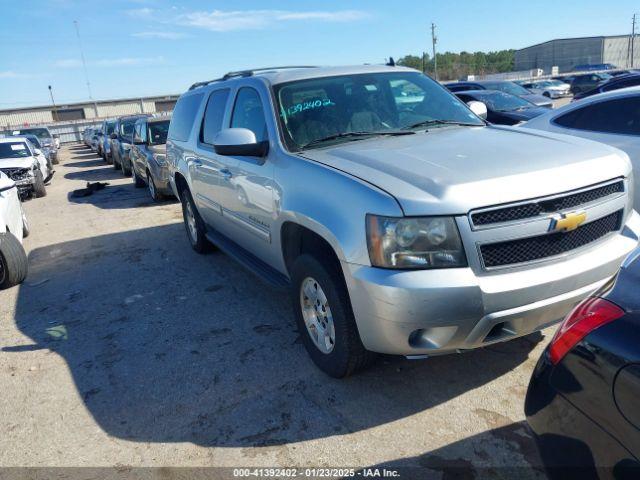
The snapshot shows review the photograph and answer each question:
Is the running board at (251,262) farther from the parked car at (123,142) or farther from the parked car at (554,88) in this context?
the parked car at (554,88)

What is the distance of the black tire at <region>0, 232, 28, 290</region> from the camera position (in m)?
5.93

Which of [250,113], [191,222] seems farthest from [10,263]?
[250,113]

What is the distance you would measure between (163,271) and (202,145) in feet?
5.54

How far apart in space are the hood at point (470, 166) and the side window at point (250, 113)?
676 mm

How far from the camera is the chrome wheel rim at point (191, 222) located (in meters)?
6.44

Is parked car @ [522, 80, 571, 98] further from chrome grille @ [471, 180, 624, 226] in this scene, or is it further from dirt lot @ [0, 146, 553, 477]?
chrome grille @ [471, 180, 624, 226]

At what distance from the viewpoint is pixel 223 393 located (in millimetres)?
3414

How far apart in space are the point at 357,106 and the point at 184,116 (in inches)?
120

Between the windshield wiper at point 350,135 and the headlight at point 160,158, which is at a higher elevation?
the windshield wiper at point 350,135

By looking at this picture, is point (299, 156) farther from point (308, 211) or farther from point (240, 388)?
point (240, 388)

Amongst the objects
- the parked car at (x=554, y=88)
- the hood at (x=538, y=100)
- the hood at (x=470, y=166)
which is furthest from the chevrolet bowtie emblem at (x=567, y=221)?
the parked car at (x=554, y=88)

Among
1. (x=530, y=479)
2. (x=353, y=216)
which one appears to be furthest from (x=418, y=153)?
(x=530, y=479)

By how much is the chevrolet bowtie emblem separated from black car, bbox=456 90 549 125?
8802mm

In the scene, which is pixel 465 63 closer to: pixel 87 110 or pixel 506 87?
pixel 87 110
